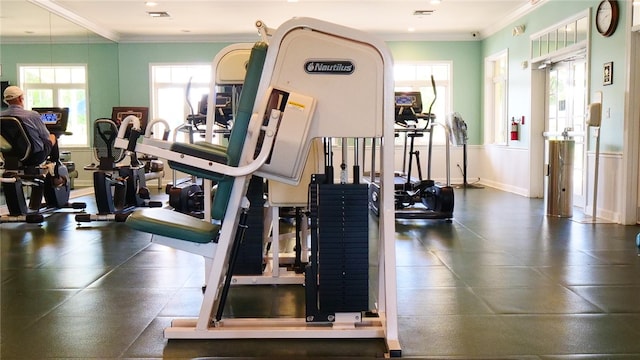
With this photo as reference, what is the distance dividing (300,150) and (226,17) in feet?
25.6

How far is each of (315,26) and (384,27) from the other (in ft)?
28.6

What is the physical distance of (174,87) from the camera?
11.4 meters

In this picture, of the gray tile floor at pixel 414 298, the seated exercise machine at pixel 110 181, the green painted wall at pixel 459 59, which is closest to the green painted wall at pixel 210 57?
the green painted wall at pixel 459 59

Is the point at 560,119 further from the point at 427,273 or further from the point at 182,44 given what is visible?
the point at 182,44

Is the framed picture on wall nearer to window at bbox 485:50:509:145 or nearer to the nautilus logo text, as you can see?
window at bbox 485:50:509:145

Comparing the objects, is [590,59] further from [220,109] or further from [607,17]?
[220,109]

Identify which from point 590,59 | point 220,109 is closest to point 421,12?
point 590,59

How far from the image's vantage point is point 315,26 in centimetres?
233

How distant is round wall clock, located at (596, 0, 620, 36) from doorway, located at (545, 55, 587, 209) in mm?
658

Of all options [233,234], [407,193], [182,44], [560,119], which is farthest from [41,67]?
[560,119]

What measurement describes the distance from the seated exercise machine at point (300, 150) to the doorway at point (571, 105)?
540cm

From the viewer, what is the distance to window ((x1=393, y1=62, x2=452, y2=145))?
11.3m

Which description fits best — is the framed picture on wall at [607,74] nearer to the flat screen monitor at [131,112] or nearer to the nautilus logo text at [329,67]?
the nautilus logo text at [329,67]

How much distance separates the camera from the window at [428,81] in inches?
445
